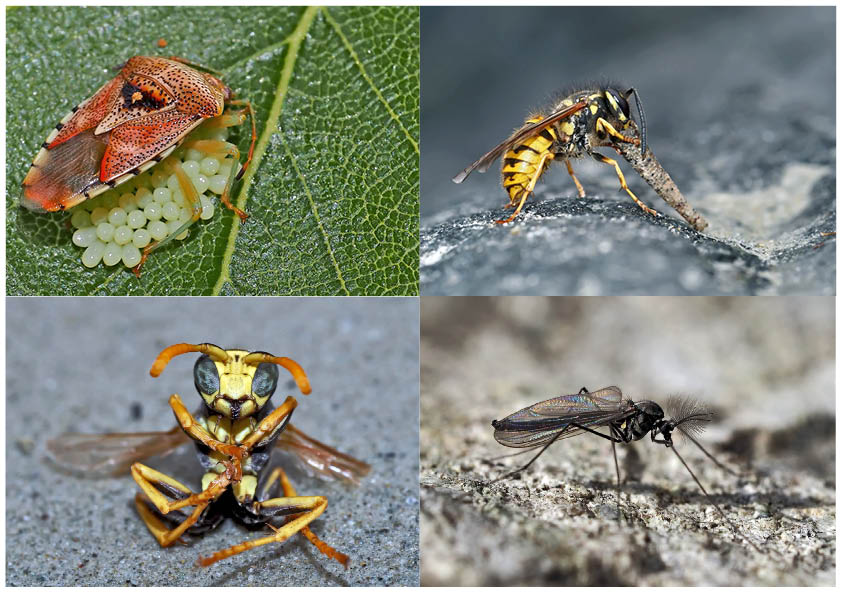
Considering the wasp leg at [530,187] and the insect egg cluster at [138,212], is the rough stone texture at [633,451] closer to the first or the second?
the wasp leg at [530,187]

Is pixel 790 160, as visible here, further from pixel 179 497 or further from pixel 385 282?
pixel 179 497

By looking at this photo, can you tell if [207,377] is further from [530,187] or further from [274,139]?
[530,187]

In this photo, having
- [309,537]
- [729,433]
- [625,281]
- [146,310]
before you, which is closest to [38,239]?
[146,310]

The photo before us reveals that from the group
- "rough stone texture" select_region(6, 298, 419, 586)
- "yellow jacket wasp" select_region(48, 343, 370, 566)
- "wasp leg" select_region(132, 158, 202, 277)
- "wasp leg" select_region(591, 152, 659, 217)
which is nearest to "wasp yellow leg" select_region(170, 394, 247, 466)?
"yellow jacket wasp" select_region(48, 343, 370, 566)

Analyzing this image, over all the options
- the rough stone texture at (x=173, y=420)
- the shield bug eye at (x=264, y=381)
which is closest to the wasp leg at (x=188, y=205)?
the rough stone texture at (x=173, y=420)

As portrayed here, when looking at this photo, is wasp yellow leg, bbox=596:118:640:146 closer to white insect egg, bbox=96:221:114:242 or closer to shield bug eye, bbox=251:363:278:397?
shield bug eye, bbox=251:363:278:397
